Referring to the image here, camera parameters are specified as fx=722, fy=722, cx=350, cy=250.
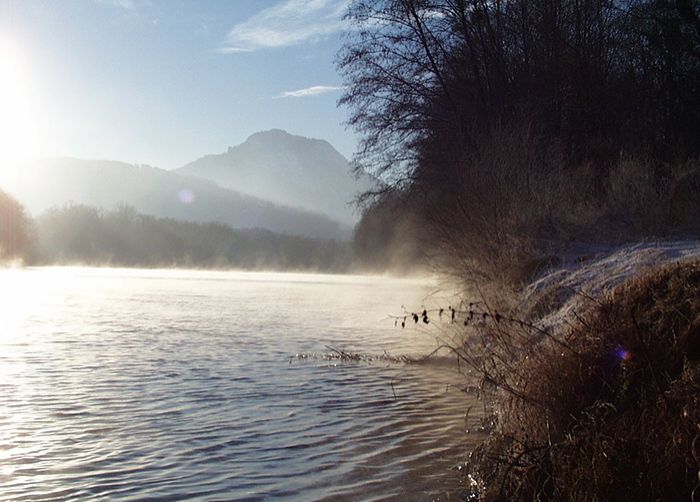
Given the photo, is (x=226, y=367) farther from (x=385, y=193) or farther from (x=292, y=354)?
(x=385, y=193)

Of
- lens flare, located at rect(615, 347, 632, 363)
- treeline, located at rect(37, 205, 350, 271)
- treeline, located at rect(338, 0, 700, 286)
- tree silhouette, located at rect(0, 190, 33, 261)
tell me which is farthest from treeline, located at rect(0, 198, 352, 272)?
lens flare, located at rect(615, 347, 632, 363)

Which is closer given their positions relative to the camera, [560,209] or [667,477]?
[667,477]

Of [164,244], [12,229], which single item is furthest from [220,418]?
[164,244]

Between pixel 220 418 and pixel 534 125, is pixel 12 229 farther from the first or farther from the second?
pixel 220 418

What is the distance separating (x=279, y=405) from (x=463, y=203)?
6270 millimetres

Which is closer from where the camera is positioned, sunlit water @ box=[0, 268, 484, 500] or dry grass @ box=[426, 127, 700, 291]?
sunlit water @ box=[0, 268, 484, 500]

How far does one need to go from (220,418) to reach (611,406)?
14.9 feet

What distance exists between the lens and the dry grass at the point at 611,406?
3951mm

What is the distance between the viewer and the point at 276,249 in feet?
491

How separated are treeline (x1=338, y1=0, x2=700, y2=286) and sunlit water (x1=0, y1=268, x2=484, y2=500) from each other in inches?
115

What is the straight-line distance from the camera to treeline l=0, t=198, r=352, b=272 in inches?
4884

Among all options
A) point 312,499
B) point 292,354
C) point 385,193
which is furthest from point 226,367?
point 385,193

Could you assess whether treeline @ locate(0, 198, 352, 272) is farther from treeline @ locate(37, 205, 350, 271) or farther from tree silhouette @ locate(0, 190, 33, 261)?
tree silhouette @ locate(0, 190, 33, 261)

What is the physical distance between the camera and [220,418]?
7.77 meters
